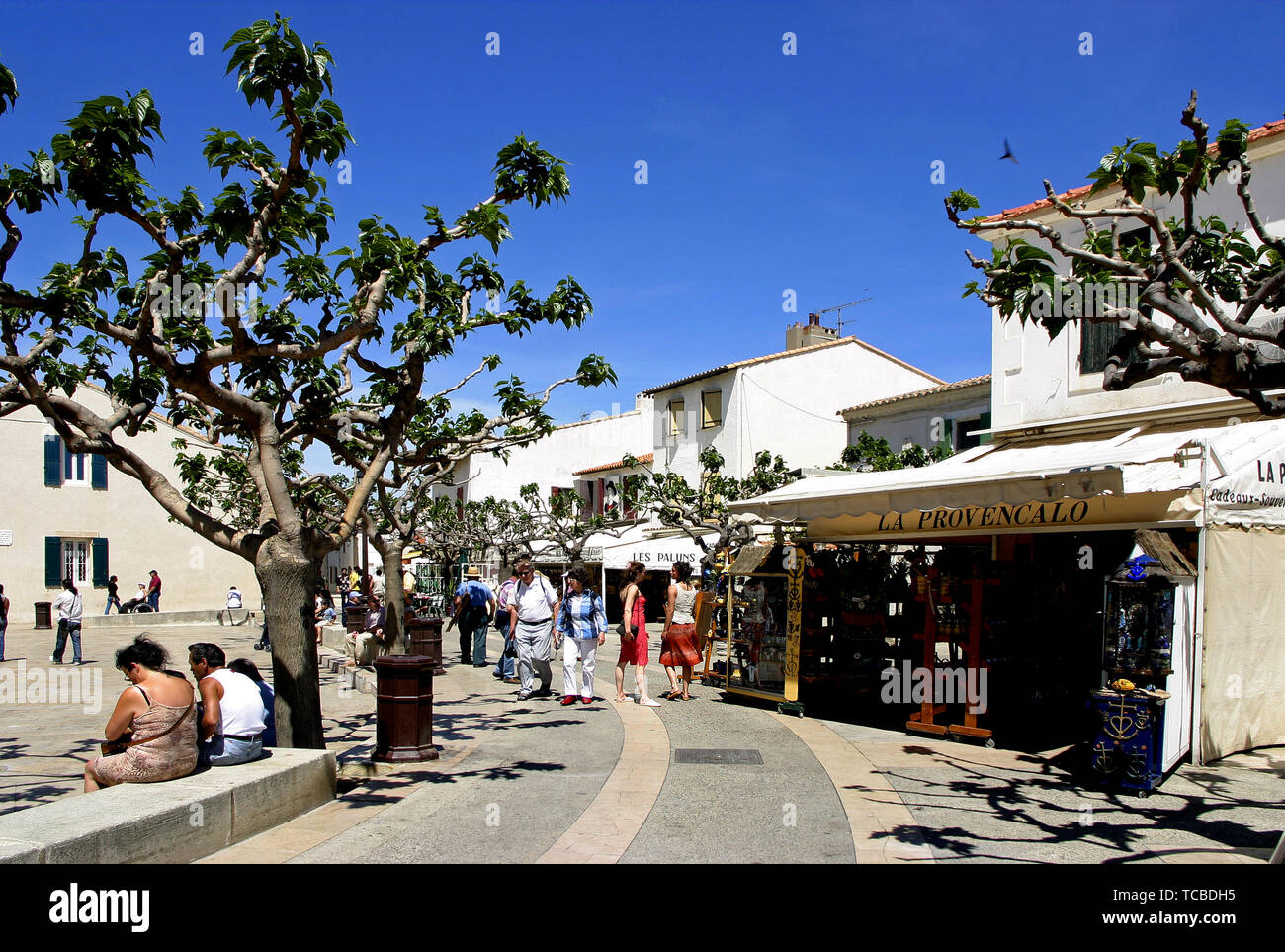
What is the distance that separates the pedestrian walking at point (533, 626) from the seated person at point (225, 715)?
5.31 meters

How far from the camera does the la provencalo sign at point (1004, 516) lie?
9125 mm

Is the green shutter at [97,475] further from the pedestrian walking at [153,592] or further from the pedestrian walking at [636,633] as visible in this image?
the pedestrian walking at [636,633]

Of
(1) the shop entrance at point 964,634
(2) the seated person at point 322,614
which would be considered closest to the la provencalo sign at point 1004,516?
(1) the shop entrance at point 964,634

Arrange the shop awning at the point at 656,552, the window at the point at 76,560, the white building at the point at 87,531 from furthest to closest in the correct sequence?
1. the window at the point at 76,560
2. the white building at the point at 87,531
3. the shop awning at the point at 656,552

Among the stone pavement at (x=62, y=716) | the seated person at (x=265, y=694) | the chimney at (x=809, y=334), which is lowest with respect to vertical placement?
the stone pavement at (x=62, y=716)

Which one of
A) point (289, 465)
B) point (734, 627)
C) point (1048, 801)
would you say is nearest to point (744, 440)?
point (289, 465)

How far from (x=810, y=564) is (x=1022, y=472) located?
3.29 meters

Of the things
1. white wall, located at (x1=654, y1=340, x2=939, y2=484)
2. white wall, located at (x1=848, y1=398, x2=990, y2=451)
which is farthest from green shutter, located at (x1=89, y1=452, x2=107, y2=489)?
white wall, located at (x1=848, y1=398, x2=990, y2=451)

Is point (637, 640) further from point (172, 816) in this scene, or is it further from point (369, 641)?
point (172, 816)

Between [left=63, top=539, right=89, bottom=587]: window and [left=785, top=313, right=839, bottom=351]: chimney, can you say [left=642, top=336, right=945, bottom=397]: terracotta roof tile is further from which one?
[left=63, top=539, right=89, bottom=587]: window

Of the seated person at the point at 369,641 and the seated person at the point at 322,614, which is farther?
the seated person at the point at 322,614

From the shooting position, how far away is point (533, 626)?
471 inches

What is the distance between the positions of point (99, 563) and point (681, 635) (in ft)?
87.5

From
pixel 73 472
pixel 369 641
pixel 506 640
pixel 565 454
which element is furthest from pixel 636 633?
pixel 565 454
